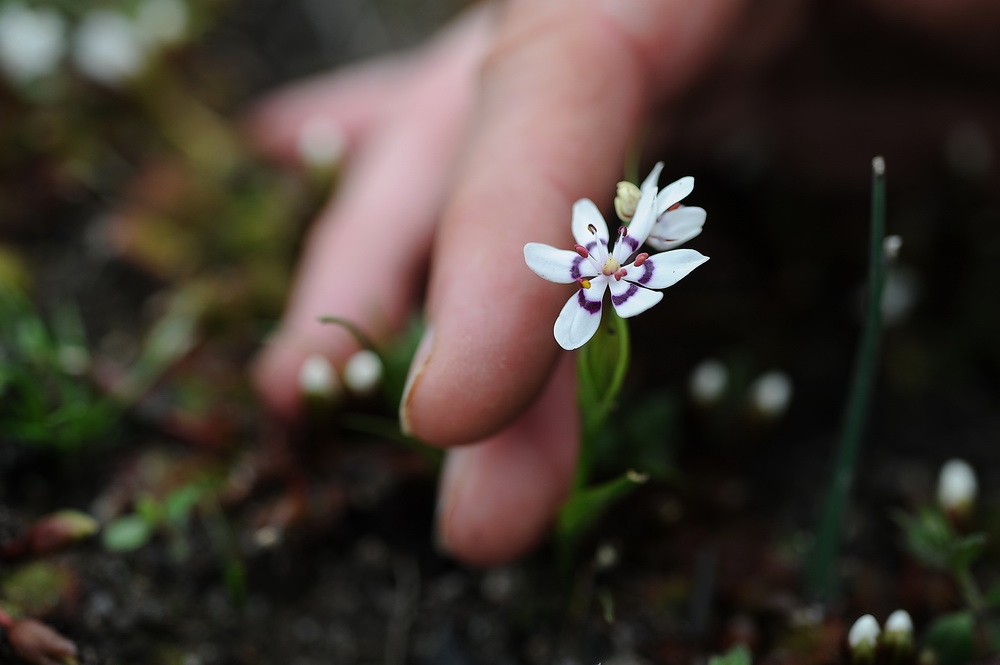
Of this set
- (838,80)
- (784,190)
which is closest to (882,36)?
(838,80)

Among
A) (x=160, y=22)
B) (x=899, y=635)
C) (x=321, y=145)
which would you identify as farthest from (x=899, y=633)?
(x=160, y=22)

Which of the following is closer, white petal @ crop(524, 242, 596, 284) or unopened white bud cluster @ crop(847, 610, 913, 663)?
white petal @ crop(524, 242, 596, 284)

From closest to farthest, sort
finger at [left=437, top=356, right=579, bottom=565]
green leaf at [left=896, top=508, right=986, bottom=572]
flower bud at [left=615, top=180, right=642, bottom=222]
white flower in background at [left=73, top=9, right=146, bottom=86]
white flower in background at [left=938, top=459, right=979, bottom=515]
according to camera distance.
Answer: flower bud at [left=615, top=180, right=642, bottom=222] < green leaf at [left=896, top=508, right=986, bottom=572] < finger at [left=437, top=356, right=579, bottom=565] < white flower in background at [left=938, top=459, right=979, bottom=515] < white flower in background at [left=73, top=9, right=146, bottom=86]

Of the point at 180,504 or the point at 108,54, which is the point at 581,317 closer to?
the point at 180,504

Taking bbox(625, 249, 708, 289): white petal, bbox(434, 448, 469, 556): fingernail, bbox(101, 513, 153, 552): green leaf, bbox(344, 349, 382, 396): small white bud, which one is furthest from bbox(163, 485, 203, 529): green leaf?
bbox(625, 249, 708, 289): white petal

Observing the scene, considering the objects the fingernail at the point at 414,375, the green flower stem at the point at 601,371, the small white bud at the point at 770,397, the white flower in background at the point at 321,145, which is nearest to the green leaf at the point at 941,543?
the small white bud at the point at 770,397

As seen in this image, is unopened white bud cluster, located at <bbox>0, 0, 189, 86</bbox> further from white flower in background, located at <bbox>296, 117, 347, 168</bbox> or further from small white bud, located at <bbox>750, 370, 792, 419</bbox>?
small white bud, located at <bbox>750, 370, 792, 419</bbox>
